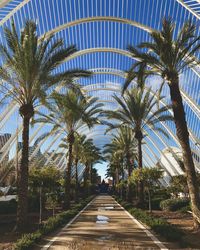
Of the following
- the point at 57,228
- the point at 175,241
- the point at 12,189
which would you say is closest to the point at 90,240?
the point at 175,241

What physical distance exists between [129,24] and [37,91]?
14.2m

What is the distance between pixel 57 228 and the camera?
14.5 meters

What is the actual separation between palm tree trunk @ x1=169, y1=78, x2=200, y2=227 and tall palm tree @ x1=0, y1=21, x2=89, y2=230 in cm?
502

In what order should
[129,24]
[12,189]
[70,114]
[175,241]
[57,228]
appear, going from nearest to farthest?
[175,241], [57,228], [70,114], [129,24], [12,189]

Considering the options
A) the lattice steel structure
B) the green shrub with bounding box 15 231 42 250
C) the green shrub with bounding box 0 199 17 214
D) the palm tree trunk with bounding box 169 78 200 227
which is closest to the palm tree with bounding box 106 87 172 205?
the lattice steel structure

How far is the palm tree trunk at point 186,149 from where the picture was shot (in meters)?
13.7

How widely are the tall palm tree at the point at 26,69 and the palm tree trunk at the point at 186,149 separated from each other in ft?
16.5

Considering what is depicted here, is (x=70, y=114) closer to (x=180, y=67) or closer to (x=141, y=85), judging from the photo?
(x=141, y=85)

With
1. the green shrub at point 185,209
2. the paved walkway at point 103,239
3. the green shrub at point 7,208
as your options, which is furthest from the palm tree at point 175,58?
the green shrub at point 7,208

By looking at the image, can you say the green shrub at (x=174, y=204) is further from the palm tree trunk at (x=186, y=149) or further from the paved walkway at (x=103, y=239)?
the palm tree trunk at (x=186, y=149)

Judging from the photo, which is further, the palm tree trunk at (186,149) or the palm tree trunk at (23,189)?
the palm tree trunk at (23,189)

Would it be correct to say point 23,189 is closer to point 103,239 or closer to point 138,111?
point 103,239

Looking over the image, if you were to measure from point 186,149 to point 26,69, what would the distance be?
→ 7.19 metres

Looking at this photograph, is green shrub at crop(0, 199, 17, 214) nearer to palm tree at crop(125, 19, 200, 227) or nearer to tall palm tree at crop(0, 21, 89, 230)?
tall palm tree at crop(0, 21, 89, 230)
